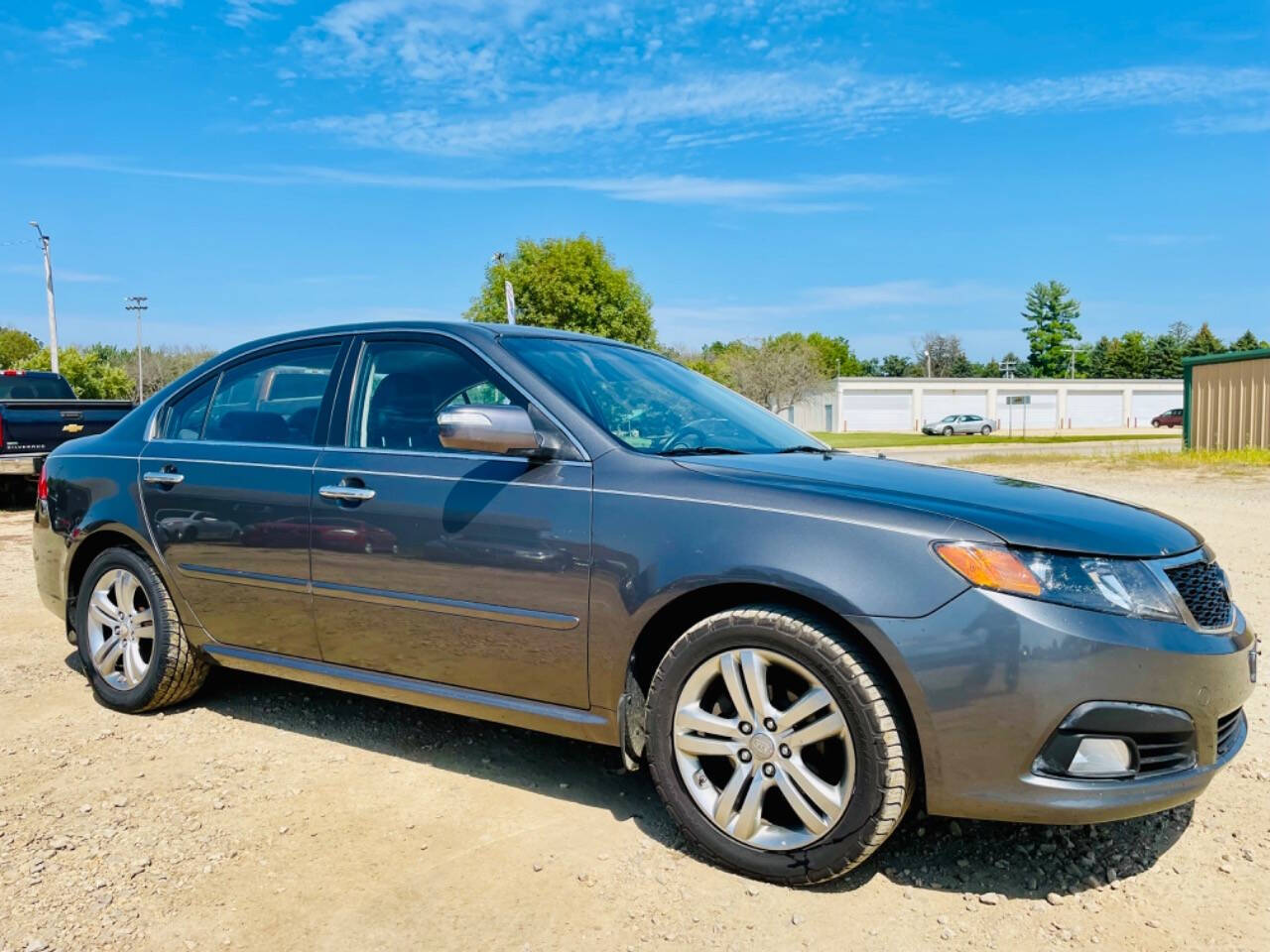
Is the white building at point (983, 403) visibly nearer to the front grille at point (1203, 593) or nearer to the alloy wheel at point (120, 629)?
the alloy wheel at point (120, 629)

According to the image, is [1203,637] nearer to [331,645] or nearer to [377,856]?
[377,856]

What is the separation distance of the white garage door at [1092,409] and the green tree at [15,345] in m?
82.9

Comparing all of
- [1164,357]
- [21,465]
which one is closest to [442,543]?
[21,465]

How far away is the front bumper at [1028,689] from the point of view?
2.50 metres

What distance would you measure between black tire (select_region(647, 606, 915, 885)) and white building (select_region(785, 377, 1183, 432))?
6380 cm

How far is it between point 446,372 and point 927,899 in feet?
7.93

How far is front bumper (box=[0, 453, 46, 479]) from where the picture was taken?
11.6m

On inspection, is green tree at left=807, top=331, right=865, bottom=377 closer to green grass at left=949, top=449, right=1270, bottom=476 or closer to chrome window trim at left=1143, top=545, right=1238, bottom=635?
green grass at left=949, top=449, right=1270, bottom=476

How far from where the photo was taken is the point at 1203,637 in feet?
8.69

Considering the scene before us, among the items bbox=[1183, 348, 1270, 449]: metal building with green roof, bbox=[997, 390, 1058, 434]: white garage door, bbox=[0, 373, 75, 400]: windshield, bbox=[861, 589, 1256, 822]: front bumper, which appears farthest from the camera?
bbox=[997, 390, 1058, 434]: white garage door

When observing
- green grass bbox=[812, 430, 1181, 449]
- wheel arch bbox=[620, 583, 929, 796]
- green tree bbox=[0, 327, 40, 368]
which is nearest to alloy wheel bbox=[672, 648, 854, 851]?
wheel arch bbox=[620, 583, 929, 796]

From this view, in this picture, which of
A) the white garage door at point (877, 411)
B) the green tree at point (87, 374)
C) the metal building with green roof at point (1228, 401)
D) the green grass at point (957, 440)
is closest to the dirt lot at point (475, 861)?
the metal building with green roof at point (1228, 401)

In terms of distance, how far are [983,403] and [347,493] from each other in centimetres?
7399

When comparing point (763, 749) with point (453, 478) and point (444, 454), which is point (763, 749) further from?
point (444, 454)
